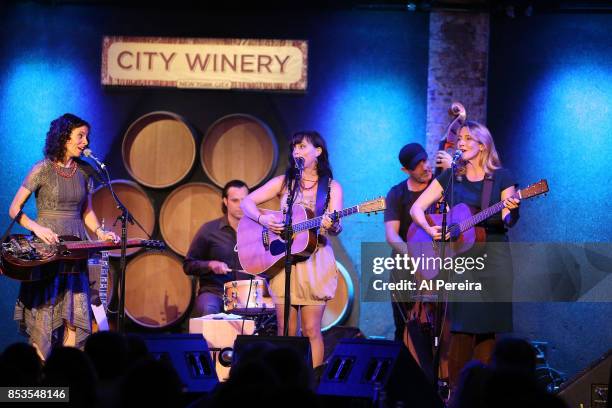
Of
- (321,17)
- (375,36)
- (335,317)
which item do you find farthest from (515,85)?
(335,317)

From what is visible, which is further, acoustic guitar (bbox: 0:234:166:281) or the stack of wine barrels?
the stack of wine barrels

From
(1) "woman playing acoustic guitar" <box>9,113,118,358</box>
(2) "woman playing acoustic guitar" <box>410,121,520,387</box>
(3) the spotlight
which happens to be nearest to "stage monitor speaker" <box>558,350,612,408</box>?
(2) "woman playing acoustic guitar" <box>410,121,520,387</box>

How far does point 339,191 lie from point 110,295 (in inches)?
115

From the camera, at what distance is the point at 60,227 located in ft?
20.5

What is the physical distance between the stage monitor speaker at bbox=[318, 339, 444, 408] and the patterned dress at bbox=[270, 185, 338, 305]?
4.03ft

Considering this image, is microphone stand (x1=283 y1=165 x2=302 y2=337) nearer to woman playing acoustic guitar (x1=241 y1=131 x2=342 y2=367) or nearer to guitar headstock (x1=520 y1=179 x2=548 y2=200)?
woman playing acoustic guitar (x1=241 y1=131 x2=342 y2=367)

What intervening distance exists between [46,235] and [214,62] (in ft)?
10.7

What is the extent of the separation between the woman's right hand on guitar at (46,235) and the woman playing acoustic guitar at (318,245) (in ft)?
4.76

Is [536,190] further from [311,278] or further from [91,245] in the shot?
[91,245]

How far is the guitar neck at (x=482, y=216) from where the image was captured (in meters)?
5.86

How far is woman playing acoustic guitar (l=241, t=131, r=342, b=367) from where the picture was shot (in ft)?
20.1

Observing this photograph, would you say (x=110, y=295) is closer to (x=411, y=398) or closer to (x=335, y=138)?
(x=335, y=138)

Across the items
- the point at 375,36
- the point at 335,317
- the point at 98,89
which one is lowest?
the point at 335,317

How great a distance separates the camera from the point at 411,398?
15.8ft
